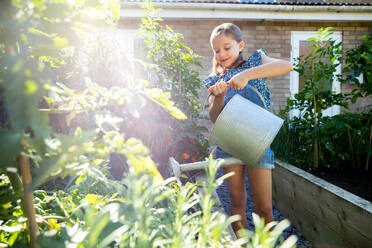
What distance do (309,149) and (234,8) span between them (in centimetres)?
395

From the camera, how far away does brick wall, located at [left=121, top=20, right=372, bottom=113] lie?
6312mm

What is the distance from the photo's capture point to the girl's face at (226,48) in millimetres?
1936

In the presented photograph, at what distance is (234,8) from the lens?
19.2 feet

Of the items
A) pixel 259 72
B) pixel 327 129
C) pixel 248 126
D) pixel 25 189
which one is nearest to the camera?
pixel 25 189

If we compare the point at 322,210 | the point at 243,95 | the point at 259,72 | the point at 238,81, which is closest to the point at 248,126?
the point at 238,81

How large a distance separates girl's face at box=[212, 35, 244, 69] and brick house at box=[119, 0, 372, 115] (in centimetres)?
403

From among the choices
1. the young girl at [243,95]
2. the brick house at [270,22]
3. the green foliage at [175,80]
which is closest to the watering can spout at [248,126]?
the young girl at [243,95]

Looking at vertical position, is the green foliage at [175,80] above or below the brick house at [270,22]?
below

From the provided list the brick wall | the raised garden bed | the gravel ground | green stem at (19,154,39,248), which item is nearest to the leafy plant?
the raised garden bed

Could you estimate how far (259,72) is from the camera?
166 centimetres

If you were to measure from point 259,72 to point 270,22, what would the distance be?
557cm

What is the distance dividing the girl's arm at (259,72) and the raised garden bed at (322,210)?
35.5 inches

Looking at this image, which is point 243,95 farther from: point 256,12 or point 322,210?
point 256,12

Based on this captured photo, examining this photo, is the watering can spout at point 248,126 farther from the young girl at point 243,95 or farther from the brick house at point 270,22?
the brick house at point 270,22
